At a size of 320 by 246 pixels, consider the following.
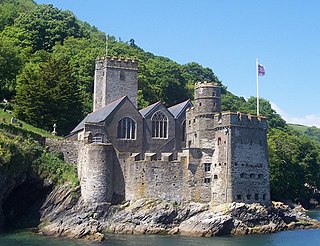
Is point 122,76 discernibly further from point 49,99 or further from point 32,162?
point 32,162

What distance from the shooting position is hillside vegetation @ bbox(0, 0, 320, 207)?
6525cm

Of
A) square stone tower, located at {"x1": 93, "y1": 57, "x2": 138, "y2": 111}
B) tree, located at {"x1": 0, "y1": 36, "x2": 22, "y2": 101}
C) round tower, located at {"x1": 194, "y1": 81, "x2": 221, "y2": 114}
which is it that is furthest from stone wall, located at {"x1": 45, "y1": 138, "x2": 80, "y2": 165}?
tree, located at {"x1": 0, "y1": 36, "x2": 22, "y2": 101}

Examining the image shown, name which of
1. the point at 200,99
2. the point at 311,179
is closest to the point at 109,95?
the point at 200,99

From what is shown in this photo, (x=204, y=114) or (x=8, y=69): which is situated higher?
(x=8, y=69)

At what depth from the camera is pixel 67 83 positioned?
66312 millimetres

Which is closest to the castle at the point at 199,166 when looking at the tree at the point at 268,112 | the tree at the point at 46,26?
the tree at the point at 46,26

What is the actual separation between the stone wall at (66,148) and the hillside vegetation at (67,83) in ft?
30.2

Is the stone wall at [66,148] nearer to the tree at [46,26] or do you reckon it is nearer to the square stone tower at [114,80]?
the square stone tower at [114,80]

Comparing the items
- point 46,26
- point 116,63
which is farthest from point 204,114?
point 46,26

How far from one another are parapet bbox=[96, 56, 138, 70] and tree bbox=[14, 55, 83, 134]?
4273 millimetres

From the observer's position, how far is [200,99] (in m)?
55.5

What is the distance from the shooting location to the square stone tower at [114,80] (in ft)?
215

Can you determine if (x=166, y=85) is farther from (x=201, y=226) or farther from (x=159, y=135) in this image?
(x=201, y=226)

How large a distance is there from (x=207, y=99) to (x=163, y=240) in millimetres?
15851
